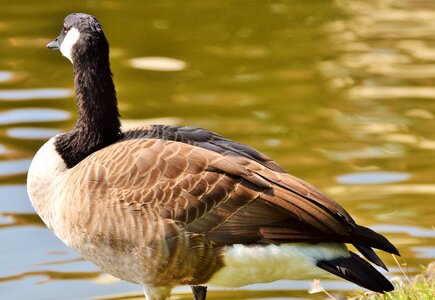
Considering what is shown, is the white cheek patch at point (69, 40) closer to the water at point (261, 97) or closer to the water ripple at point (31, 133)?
the water at point (261, 97)

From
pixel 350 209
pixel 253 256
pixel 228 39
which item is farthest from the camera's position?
pixel 228 39

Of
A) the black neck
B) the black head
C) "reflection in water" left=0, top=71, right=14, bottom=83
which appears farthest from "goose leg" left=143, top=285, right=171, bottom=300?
"reflection in water" left=0, top=71, right=14, bottom=83

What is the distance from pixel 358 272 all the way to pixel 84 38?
2494mm

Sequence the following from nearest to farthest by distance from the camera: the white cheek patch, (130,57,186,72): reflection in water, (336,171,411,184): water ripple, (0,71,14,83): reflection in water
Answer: the white cheek patch, (336,171,411,184): water ripple, (0,71,14,83): reflection in water, (130,57,186,72): reflection in water

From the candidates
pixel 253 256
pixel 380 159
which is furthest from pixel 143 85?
pixel 253 256

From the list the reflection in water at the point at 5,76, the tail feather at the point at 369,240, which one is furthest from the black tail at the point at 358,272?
the reflection in water at the point at 5,76

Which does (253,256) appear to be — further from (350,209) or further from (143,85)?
(143,85)

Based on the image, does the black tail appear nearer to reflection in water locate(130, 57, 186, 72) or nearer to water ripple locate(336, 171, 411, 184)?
water ripple locate(336, 171, 411, 184)

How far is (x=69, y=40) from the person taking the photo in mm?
7641

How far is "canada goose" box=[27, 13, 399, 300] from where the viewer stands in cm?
658

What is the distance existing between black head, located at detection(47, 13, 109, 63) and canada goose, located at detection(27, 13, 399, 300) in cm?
75

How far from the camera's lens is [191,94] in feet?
46.6

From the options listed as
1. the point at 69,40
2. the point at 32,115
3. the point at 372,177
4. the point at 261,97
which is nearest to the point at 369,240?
the point at 69,40

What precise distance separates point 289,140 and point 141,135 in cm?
534
